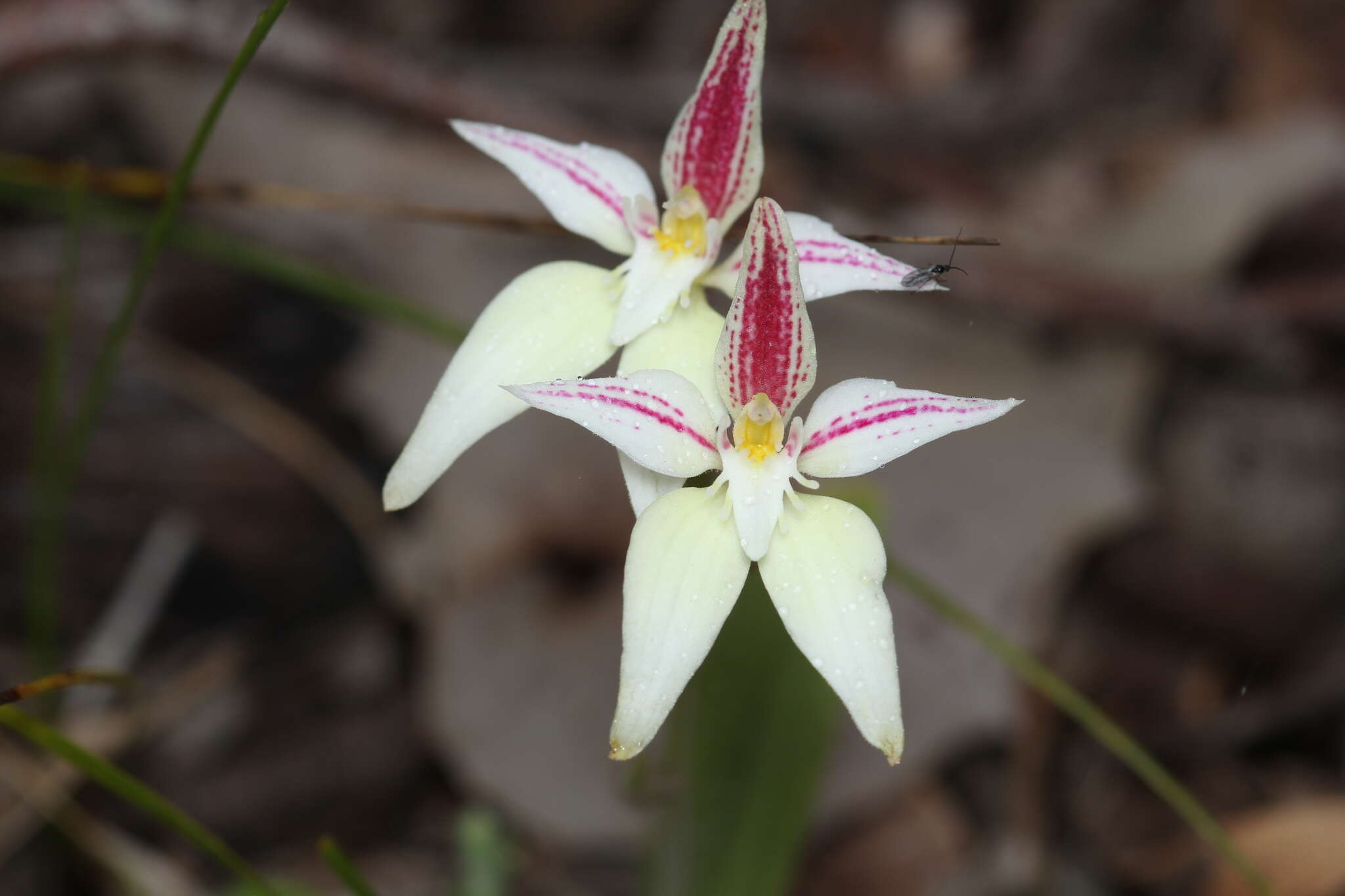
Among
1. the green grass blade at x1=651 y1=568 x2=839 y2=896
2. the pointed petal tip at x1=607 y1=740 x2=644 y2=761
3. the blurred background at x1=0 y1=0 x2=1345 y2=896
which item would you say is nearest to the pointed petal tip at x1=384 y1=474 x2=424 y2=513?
the pointed petal tip at x1=607 y1=740 x2=644 y2=761

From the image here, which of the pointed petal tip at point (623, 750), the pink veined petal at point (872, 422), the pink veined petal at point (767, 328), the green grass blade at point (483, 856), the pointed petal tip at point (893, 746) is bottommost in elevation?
the green grass blade at point (483, 856)

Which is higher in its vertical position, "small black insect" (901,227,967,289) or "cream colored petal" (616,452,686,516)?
"small black insect" (901,227,967,289)

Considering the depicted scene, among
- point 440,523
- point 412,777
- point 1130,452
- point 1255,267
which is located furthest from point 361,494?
point 1255,267

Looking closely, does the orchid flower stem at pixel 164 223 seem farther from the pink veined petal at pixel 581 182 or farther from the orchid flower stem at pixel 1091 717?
the orchid flower stem at pixel 1091 717

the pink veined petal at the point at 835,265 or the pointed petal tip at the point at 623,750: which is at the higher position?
the pink veined petal at the point at 835,265

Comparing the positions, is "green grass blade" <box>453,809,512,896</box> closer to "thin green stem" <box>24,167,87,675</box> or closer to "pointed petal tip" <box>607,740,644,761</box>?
"pointed petal tip" <box>607,740,644,761</box>

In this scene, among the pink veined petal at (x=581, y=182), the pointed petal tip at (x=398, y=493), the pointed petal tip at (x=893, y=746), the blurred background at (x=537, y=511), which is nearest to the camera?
Answer: the pointed petal tip at (x=893, y=746)

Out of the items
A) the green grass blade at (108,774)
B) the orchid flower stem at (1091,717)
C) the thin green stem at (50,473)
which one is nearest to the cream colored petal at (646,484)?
the orchid flower stem at (1091,717)
